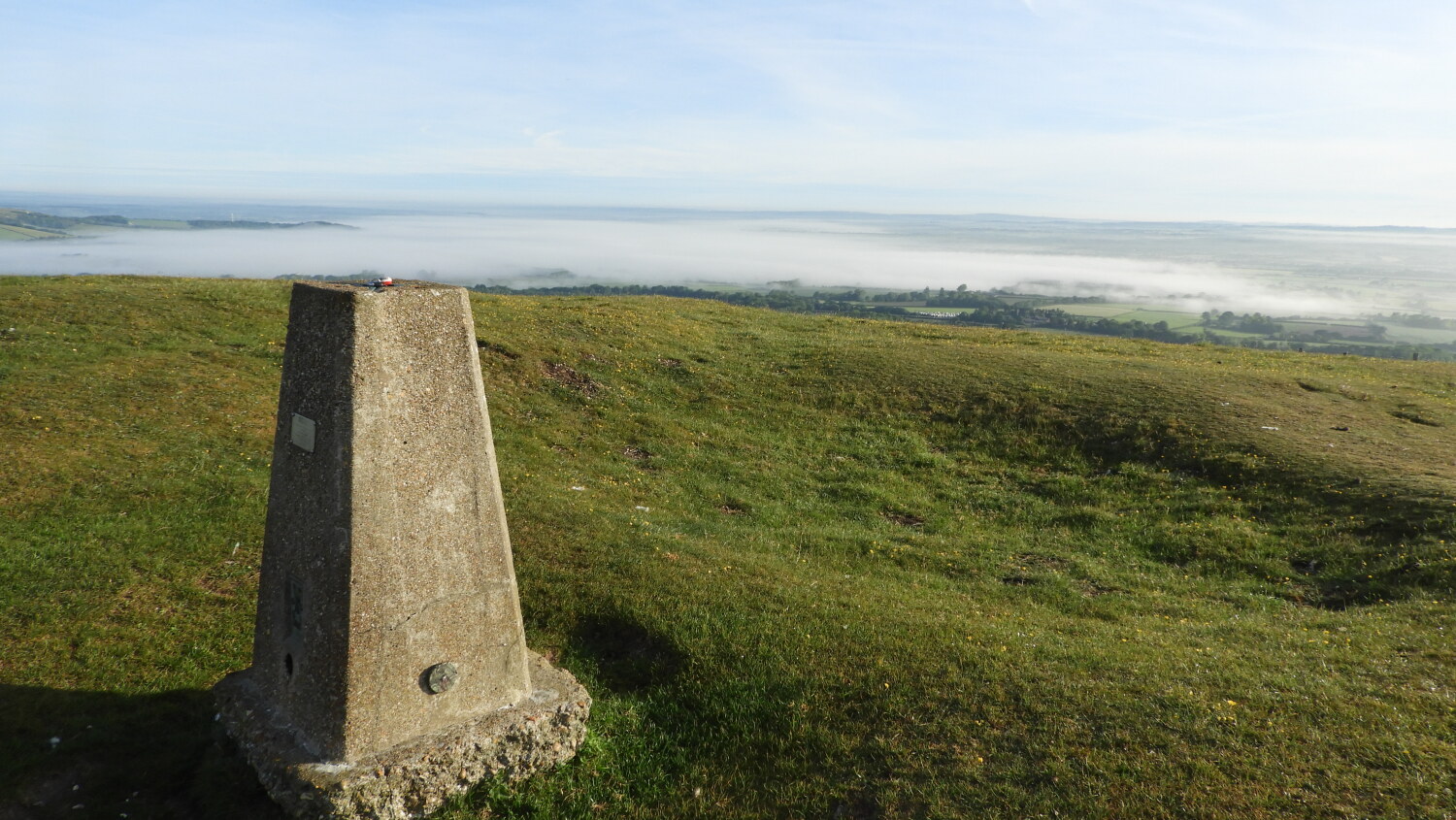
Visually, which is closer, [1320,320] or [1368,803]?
[1368,803]

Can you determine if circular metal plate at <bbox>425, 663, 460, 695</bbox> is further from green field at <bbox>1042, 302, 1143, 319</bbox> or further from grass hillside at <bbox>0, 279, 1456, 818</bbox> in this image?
green field at <bbox>1042, 302, 1143, 319</bbox>

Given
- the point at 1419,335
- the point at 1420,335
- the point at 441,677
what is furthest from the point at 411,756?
the point at 1420,335

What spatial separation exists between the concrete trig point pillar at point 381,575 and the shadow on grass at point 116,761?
20.4 inches

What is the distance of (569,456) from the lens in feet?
70.1

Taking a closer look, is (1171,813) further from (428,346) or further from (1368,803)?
(428,346)

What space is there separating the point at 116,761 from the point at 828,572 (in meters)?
11.3

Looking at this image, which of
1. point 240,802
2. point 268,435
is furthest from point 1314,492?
point 268,435

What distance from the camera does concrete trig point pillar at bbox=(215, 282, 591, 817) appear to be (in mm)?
7539

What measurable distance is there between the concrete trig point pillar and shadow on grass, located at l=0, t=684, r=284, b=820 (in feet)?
1.70

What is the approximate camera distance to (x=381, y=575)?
7.72 meters

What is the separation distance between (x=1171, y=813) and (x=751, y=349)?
27.2 m

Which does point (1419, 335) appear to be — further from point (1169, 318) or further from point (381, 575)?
point (381, 575)

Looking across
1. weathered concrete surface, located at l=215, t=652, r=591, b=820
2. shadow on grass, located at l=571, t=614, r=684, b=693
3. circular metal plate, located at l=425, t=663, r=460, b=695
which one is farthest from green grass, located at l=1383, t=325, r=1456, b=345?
circular metal plate, located at l=425, t=663, r=460, b=695

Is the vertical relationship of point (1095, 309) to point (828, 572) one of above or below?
above
